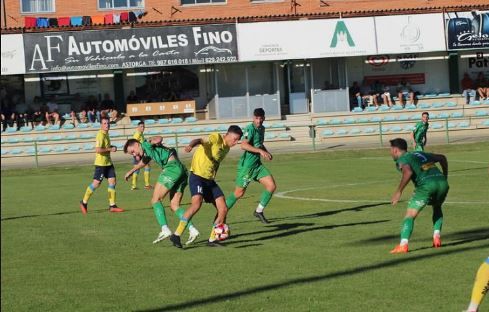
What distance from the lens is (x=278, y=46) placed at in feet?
170

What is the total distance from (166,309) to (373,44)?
44121 mm

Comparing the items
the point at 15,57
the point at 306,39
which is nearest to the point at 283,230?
the point at 306,39

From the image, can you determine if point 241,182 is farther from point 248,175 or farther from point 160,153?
point 160,153

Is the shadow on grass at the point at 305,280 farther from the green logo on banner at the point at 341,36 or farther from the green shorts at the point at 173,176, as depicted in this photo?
the green logo on banner at the point at 341,36

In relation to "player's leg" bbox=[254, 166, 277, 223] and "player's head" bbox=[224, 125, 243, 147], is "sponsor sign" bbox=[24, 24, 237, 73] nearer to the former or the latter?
"player's leg" bbox=[254, 166, 277, 223]

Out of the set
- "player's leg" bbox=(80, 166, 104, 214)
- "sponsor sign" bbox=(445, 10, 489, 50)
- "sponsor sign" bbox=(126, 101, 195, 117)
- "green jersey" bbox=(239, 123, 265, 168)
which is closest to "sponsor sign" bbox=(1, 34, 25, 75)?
"sponsor sign" bbox=(126, 101, 195, 117)

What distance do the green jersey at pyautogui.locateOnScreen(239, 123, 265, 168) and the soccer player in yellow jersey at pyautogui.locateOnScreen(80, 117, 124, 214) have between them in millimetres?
4327

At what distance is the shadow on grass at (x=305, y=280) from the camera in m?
9.77

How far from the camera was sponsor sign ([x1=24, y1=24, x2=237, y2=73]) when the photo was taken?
167 ft

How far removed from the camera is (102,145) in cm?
2120

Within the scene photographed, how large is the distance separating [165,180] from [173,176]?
0.15 m

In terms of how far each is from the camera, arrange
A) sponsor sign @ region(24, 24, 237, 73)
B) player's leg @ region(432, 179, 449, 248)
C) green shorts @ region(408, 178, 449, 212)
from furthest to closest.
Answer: sponsor sign @ region(24, 24, 237, 73)
player's leg @ region(432, 179, 449, 248)
green shorts @ region(408, 178, 449, 212)

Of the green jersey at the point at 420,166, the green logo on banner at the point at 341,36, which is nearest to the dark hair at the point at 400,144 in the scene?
the green jersey at the point at 420,166

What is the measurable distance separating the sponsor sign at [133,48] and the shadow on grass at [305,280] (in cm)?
3918
